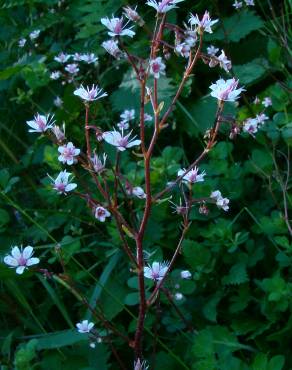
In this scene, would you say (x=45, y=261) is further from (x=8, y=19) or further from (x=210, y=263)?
(x=8, y=19)

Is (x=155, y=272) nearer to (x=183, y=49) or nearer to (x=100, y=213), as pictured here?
(x=100, y=213)

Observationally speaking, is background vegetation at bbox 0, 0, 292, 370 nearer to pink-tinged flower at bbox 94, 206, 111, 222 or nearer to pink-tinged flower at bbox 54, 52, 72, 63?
pink-tinged flower at bbox 54, 52, 72, 63

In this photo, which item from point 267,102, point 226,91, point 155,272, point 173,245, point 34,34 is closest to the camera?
point 226,91

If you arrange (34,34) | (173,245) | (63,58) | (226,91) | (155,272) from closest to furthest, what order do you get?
(226,91) < (155,272) < (173,245) < (63,58) < (34,34)

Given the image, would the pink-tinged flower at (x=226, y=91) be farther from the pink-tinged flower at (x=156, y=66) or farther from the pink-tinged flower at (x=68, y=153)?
the pink-tinged flower at (x=68, y=153)

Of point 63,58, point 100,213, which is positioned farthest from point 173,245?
point 63,58

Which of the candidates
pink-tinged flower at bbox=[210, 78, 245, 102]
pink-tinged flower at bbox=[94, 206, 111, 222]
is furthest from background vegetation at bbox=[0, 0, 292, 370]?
pink-tinged flower at bbox=[210, 78, 245, 102]

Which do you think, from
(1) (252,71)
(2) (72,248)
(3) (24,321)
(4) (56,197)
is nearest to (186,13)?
(1) (252,71)

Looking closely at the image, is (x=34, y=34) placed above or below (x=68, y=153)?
above

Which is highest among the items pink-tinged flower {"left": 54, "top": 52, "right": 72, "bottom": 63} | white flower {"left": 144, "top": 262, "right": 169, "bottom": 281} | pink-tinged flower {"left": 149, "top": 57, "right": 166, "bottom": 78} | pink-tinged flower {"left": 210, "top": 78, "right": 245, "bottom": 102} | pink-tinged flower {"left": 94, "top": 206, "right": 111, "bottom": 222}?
pink-tinged flower {"left": 54, "top": 52, "right": 72, "bottom": 63}
